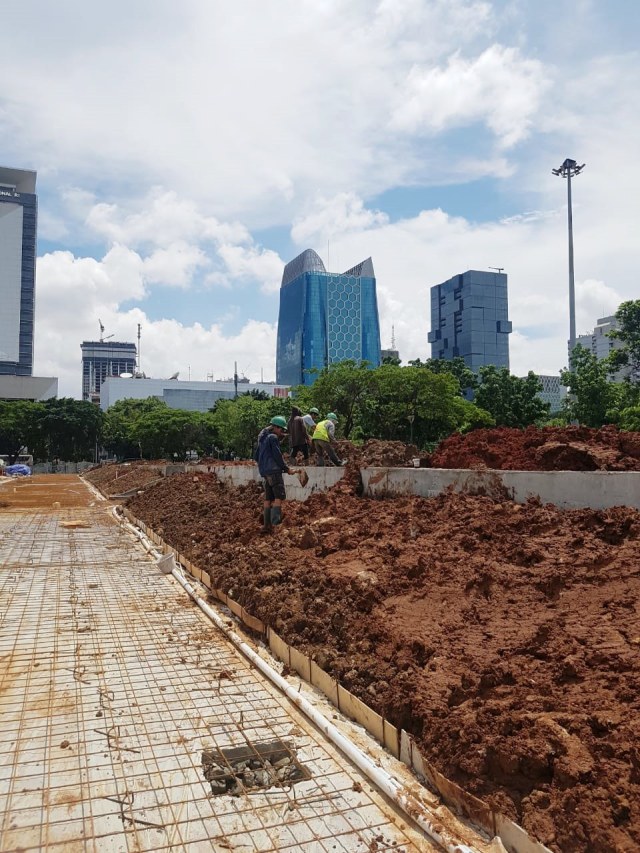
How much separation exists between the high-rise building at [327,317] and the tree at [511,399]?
179ft

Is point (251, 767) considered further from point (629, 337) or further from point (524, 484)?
point (629, 337)

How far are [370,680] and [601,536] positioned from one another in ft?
6.60

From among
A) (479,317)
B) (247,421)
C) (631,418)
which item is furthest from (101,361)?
(631,418)

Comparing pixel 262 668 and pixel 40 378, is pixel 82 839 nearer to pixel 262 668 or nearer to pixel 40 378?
pixel 262 668

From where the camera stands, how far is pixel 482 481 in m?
6.29

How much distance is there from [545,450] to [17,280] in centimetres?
10832

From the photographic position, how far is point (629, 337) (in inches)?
651

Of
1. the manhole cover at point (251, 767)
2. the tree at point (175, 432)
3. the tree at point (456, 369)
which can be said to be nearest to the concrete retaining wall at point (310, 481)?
the manhole cover at point (251, 767)

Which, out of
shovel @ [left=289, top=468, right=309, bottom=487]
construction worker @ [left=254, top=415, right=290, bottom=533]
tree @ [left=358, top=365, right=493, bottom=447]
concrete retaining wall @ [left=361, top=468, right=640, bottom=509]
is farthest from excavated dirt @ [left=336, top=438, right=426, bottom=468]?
tree @ [left=358, top=365, right=493, bottom=447]

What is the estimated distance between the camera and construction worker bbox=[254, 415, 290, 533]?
25.5ft

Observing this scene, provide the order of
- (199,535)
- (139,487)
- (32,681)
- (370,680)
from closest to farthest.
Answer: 1. (370,680)
2. (32,681)
3. (199,535)
4. (139,487)

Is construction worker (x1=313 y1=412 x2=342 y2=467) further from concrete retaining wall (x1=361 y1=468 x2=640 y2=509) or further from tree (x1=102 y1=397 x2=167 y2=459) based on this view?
tree (x1=102 y1=397 x2=167 y2=459)

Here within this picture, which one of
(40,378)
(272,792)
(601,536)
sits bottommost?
(272,792)

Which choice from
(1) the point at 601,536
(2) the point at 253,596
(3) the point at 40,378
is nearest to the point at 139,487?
(2) the point at 253,596
